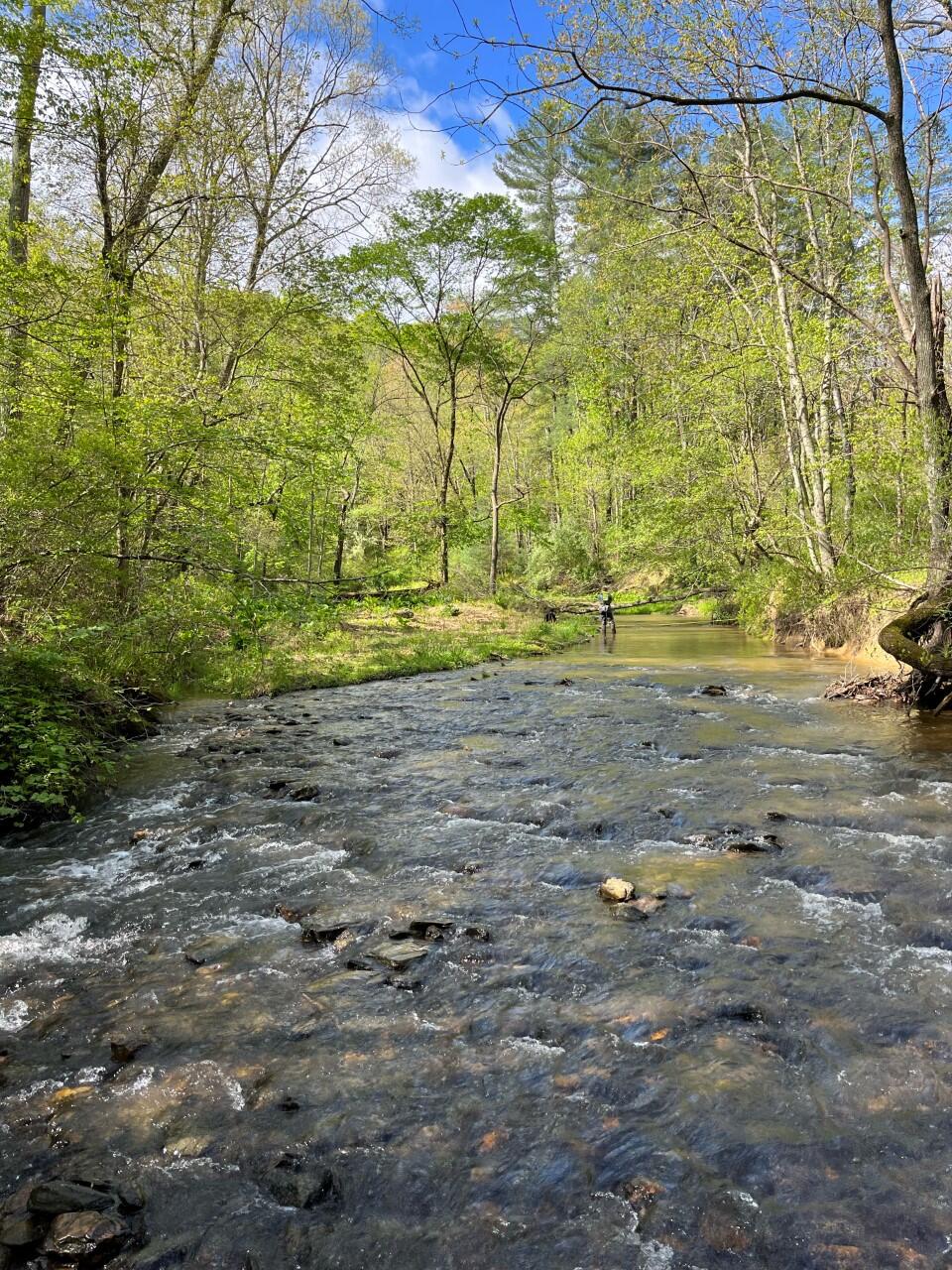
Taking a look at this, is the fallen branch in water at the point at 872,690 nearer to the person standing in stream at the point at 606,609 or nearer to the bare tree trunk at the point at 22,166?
the person standing in stream at the point at 606,609

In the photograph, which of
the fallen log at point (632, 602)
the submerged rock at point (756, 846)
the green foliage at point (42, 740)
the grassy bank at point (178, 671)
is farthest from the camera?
the fallen log at point (632, 602)

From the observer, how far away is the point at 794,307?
63.0ft

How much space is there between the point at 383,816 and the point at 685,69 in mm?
11802

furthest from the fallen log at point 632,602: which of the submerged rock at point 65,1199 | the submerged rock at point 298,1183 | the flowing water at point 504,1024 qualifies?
the submerged rock at point 65,1199

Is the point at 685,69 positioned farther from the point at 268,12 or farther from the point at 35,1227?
the point at 35,1227

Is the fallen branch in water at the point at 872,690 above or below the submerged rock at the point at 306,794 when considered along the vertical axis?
above

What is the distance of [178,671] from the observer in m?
13.6

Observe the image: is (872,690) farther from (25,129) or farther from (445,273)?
(445,273)

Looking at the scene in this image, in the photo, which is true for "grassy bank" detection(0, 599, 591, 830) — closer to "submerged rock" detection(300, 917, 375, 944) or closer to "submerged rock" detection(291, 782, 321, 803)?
"submerged rock" detection(291, 782, 321, 803)

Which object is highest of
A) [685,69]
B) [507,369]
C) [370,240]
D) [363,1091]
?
[370,240]

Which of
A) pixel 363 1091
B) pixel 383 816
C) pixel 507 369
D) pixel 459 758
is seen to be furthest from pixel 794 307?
pixel 363 1091

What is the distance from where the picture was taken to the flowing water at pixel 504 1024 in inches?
97.3

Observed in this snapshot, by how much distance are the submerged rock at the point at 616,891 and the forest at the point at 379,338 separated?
195 inches

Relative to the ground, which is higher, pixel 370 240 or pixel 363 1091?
pixel 370 240
